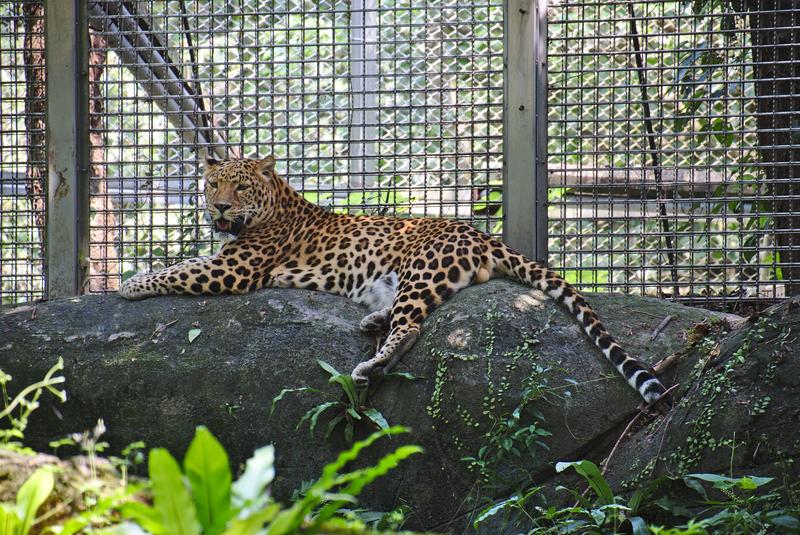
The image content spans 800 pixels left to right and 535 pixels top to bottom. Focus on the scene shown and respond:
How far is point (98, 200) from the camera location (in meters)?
8.49

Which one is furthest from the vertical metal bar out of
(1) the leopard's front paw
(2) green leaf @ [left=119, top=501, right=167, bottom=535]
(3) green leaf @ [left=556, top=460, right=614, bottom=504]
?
(2) green leaf @ [left=119, top=501, right=167, bottom=535]

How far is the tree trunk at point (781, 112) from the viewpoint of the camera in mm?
7086

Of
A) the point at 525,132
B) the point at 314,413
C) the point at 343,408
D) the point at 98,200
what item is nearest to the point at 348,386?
the point at 343,408

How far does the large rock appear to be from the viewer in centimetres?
563

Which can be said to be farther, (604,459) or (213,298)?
(213,298)

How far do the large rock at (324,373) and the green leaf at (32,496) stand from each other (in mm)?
3006

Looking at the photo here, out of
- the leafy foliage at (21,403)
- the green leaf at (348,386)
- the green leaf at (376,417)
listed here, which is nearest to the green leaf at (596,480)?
the green leaf at (376,417)

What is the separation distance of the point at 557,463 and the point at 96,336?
10.5 ft

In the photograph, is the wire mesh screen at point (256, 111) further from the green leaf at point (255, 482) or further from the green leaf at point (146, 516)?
the green leaf at point (146, 516)

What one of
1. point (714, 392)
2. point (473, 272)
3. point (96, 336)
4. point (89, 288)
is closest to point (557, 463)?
point (714, 392)

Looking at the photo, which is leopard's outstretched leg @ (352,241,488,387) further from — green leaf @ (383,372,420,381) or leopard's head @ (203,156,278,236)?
leopard's head @ (203,156,278,236)

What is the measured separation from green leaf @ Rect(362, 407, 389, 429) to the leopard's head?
222cm

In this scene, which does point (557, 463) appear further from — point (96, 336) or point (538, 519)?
point (96, 336)

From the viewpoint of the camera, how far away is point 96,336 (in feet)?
21.5
